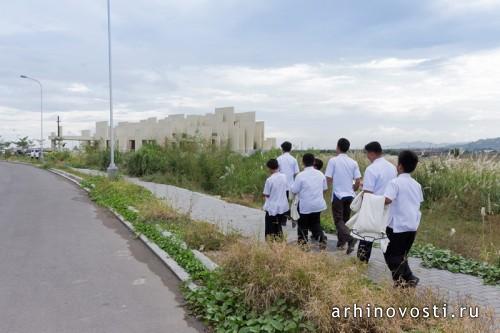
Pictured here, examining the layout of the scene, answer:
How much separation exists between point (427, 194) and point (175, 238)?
756cm

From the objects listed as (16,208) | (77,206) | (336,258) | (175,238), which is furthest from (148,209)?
(336,258)

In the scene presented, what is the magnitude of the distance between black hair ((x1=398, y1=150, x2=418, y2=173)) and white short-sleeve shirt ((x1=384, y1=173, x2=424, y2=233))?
11cm

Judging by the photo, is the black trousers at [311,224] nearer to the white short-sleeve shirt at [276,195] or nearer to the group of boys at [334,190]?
the group of boys at [334,190]

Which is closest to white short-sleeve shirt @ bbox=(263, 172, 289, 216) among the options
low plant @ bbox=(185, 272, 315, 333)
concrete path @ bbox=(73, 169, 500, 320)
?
concrete path @ bbox=(73, 169, 500, 320)

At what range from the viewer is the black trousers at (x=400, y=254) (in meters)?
5.00

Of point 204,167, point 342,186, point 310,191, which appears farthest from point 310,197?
point 204,167

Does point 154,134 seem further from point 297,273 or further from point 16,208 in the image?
point 297,273

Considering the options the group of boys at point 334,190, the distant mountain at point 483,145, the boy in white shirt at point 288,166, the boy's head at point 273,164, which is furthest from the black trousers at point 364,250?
the distant mountain at point 483,145

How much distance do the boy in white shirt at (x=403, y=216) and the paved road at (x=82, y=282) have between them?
91.0 inches

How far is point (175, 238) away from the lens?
818 cm

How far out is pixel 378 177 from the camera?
5977 mm

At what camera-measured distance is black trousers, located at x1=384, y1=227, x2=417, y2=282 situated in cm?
500

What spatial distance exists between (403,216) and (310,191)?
2235mm

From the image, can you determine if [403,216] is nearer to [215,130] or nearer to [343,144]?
[343,144]
